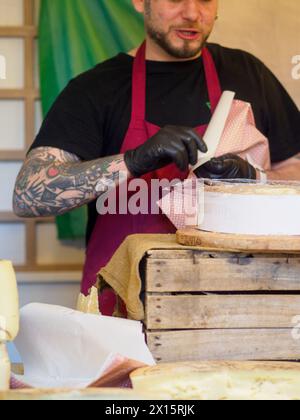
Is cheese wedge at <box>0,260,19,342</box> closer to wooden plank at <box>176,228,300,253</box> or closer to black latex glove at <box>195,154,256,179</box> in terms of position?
wooden plank at <box>176,228,300,253</box>

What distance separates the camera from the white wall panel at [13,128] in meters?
2.96

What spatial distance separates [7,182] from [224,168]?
144cm

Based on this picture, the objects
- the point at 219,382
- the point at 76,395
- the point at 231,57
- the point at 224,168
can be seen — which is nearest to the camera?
the point at 76,395

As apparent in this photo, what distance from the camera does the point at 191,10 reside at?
6.98ft

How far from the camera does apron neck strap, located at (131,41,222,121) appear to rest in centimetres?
216

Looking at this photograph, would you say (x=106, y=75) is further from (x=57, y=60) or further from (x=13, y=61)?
(x=13, y=61)

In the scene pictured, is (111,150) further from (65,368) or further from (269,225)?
(65,368)

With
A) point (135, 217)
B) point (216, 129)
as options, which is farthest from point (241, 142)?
point (135, 217)

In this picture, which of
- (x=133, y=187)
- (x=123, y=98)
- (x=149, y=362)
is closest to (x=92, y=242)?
(x=133, y=187)

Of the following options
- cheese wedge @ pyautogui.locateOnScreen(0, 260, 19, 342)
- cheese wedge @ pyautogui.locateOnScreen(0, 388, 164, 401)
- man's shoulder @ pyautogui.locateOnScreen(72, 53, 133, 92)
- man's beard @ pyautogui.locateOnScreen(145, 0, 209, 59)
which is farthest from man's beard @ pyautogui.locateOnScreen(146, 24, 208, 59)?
cheese wedge @ pyautogui.locateOnScreen(0, 388, 164, 401)

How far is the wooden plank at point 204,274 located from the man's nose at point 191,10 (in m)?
1.01

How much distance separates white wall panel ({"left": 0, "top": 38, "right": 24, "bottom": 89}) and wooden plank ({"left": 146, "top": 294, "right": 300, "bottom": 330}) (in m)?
1.82

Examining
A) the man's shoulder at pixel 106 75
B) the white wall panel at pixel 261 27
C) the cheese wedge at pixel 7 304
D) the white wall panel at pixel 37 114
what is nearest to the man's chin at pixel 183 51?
the man's shoulder at pixel 106 75

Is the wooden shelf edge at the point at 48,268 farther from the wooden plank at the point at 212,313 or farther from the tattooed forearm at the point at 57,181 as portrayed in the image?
the wooden plank at the point at 212,313
